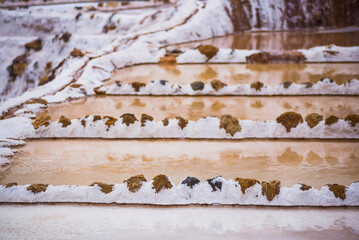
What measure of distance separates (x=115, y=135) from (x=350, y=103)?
2.17 m

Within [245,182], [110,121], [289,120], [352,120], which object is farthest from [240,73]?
[245,182]

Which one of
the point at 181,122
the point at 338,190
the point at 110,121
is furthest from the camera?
the point at 110,121

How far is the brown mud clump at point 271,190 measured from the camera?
255cm

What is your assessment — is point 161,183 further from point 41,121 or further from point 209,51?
point 209,51

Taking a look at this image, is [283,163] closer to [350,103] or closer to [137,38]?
[350,103]

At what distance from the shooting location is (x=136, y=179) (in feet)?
8.78

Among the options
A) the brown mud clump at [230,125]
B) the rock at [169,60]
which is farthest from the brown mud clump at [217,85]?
the rock at [169,60]

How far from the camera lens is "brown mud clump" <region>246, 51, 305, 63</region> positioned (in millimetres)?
5672

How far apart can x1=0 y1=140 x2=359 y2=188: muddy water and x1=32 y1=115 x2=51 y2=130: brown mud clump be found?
187mm

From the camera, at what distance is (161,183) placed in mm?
2635

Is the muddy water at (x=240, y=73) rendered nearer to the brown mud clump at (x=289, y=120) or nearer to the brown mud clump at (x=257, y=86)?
the brown mud clump at (x=257, y=86)

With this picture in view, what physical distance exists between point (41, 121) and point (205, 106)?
4.84 ft

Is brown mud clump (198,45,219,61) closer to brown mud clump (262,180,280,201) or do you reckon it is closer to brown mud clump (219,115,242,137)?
brown mud clump (219,115,242,137)

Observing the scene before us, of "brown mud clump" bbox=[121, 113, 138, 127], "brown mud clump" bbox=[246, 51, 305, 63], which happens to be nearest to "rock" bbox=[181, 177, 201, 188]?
"brown mud clump" bbox=[121, 113, 138, 127]
